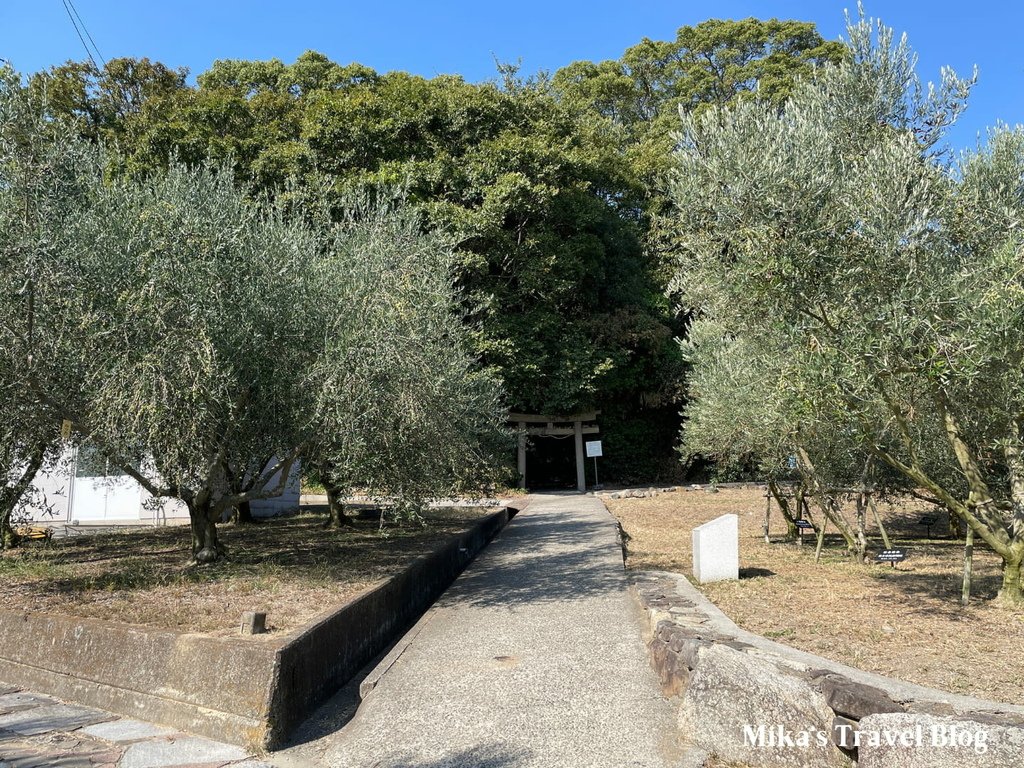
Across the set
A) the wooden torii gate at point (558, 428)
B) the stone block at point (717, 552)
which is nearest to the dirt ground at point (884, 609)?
the stone block at point (717, 552)

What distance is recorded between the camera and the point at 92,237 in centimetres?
682

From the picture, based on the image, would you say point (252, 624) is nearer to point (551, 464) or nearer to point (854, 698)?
point (854, 698)

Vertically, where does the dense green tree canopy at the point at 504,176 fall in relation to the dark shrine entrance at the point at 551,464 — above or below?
above

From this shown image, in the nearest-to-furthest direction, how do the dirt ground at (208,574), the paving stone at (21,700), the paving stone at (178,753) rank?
the paving stone at (178,753) < the paving stone at (21,700) < the dirt ground at (208,574)

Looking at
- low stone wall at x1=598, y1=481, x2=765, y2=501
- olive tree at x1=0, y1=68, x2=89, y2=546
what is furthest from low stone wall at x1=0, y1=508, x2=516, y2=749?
low stone wall at x1=598, y1=481, x2=765, y2=501

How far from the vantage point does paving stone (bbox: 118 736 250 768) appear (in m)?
4.51

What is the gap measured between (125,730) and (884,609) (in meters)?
6.44

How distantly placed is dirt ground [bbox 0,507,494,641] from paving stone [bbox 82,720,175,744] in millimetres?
782

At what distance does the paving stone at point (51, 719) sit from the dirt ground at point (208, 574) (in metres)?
0.79

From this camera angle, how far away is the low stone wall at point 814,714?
3393 mm

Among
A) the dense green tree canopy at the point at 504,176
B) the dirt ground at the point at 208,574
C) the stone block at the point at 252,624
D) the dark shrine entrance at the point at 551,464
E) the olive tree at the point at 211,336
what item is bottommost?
the dirt ground at the point at 208,574

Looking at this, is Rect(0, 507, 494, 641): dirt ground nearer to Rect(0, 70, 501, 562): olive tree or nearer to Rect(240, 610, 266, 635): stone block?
→ Rect(240, 610, 266, 635): stone block

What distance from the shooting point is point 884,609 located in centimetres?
681

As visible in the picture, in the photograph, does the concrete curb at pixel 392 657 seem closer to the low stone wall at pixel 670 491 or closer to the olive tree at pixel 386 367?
the olive tree at pixel 386 367
